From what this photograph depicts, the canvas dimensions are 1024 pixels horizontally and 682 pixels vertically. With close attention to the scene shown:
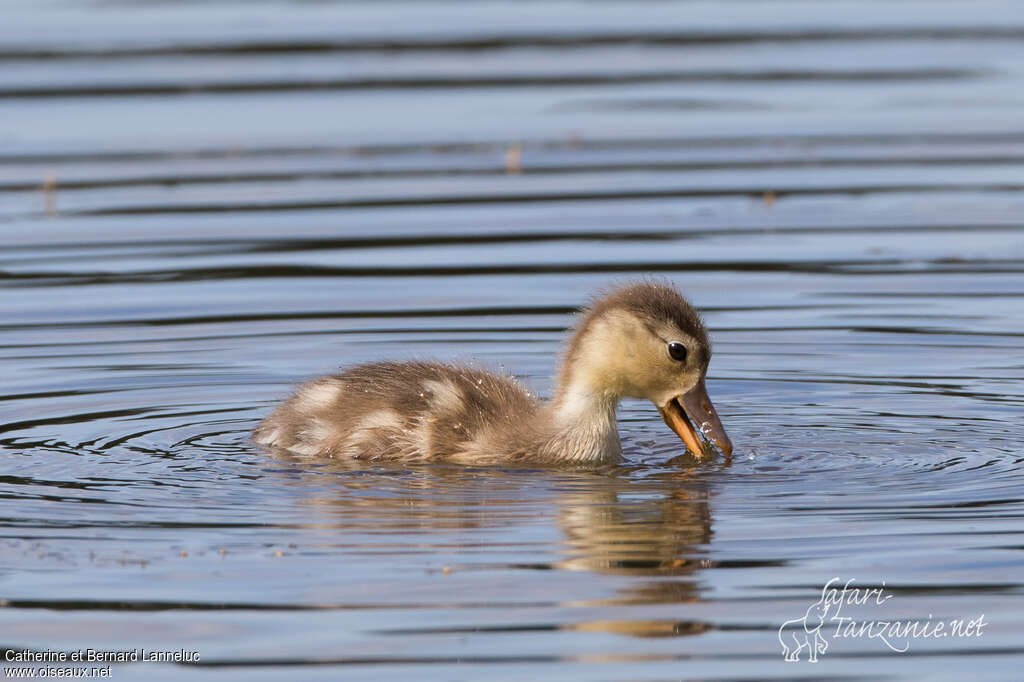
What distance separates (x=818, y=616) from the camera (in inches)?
273

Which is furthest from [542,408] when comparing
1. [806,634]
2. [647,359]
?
[806,634]

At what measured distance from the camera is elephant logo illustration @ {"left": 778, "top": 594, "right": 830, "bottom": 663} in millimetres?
6664

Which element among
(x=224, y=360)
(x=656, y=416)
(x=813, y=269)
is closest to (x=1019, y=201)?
(x=813, y=269)

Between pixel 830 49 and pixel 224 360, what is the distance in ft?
45.7

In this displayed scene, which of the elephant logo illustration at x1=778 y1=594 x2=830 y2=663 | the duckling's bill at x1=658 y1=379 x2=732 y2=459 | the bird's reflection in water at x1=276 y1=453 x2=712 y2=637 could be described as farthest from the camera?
the duckling's bill at x1=658 y1=379 x2=732 y2=459

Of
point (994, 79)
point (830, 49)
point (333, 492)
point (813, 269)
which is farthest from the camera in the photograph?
point (830, 49)

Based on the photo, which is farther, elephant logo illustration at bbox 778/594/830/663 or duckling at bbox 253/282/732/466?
duckling at bbox 253/282/732/466

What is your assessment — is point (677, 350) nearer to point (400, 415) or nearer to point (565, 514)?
point (400, 415)

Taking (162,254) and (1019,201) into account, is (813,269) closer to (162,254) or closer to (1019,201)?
(1019,201)

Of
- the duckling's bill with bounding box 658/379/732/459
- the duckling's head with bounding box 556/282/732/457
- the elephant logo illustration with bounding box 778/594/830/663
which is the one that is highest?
the duckling's head with bounding box 556/282/732/457

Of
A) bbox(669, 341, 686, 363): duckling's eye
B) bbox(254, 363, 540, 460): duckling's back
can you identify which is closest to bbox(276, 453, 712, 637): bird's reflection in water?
bbox(254, 363, 540, 460): duckling's back

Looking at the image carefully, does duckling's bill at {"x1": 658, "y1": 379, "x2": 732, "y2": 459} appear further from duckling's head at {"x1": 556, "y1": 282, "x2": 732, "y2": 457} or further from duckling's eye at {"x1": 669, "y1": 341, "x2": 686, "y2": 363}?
duckling's eye at {"x1": 669, "y1": 341, "x2": 686, "y2": 363}

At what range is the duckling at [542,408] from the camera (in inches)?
373

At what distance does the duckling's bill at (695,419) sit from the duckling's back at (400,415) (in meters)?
0.65
